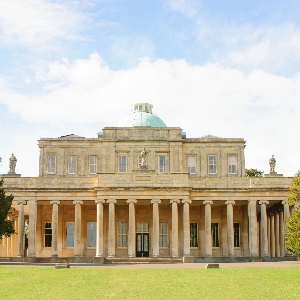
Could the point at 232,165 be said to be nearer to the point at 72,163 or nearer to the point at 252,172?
the point at 72,163

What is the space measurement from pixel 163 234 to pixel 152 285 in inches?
1365

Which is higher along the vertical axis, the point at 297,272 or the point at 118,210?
the point at 118,210

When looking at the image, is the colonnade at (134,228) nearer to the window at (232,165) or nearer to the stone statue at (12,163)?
the stone statue at (12,163)

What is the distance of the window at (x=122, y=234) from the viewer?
63.0 meters

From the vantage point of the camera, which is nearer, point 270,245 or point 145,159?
point 145,159

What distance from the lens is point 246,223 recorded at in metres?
64.6

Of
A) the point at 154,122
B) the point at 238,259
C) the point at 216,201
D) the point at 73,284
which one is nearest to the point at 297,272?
the point at 73,284

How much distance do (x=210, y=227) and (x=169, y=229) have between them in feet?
16.4

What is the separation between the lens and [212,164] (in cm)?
6612

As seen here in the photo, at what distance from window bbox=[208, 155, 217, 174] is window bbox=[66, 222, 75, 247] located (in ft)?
52.7

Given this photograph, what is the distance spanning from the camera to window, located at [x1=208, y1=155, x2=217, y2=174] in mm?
65938

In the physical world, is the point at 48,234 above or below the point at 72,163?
below

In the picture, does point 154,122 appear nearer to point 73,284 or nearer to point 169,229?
point 169,229

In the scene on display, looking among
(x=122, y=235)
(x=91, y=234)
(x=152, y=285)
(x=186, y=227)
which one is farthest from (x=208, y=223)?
(x=152, y=285)
